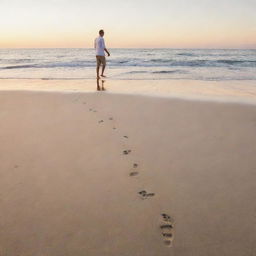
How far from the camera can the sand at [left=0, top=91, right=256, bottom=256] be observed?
6.26ft

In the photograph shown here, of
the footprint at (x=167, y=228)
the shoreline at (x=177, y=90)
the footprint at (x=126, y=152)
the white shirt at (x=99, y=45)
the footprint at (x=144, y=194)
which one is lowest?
the footprint at (x=167, y=228)

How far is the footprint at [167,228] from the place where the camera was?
191cm

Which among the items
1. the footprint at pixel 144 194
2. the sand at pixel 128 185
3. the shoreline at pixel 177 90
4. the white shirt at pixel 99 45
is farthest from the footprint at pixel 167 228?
the white shirt at pixel 99 45

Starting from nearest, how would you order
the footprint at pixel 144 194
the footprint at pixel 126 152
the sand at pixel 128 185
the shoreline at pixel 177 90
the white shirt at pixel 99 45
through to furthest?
1. the sand at pixel 128 185
2. the footprint at pixel 144 194
3. the footprint at pixel 126 152
4. the shoreline at pixel 177 90
5. the white shirt at pixel 99 45

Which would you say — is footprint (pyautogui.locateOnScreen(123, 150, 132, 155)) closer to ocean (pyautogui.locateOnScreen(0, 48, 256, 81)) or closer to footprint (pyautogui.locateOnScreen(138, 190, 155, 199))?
footprint (pyautogui.locateOnScreen(138, 190, 155, 199))

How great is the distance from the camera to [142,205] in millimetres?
2279

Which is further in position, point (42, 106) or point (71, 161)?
point (42, 106)

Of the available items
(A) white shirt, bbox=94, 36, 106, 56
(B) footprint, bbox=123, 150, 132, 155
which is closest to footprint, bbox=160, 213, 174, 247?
(B) footprint, bbox=123, 150, 132, 155

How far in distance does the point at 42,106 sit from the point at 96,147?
7.84 feet

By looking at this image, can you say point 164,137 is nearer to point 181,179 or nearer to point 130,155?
point 130,155

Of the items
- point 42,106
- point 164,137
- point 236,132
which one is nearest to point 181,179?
point 164,137

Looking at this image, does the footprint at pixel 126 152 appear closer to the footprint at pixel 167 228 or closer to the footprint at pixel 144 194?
the footprint at pixel 144 194

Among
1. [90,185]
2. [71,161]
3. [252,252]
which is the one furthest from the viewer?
[71,161]

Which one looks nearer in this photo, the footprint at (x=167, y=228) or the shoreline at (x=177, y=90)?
the footprint at (x=167, y=228)
